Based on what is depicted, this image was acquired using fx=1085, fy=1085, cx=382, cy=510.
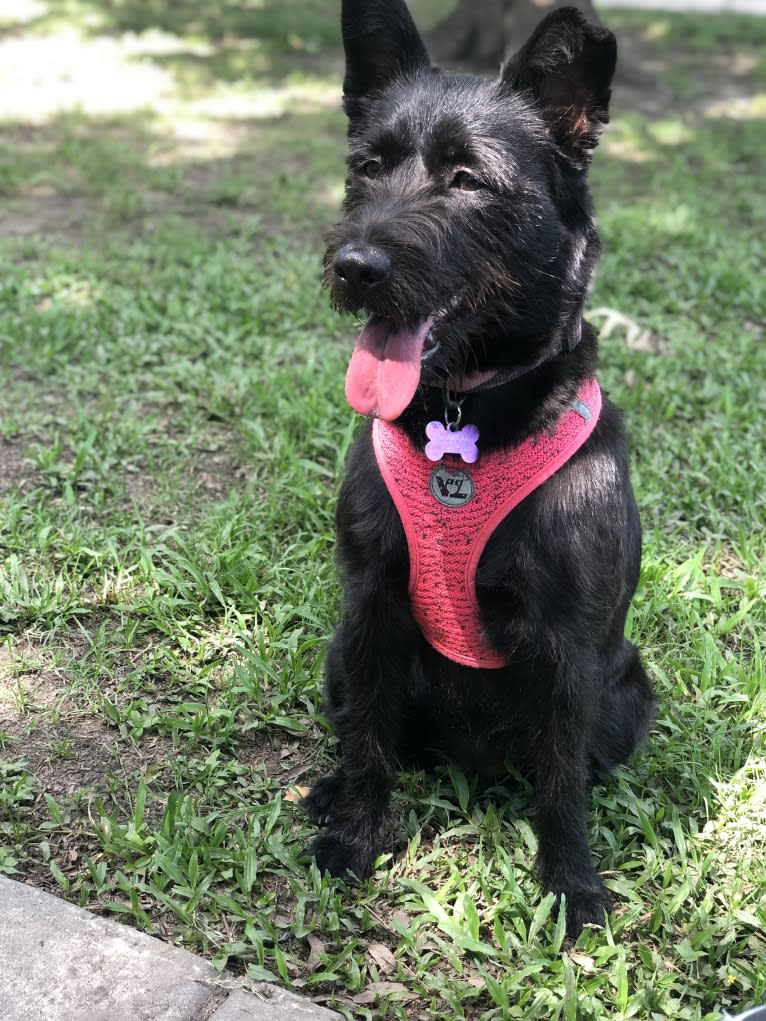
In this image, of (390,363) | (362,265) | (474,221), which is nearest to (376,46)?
(474,221)

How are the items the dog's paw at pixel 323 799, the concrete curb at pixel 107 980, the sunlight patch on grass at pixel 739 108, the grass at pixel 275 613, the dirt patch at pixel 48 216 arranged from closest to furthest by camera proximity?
1. the concrete curb at pixel 107 980
2. the grass at pixel 275 613
3. the dog's paw at pixel 323 799
4. the dirt patch at pixel 48 216
5. the sunlight patch on grass at pixel 739 108

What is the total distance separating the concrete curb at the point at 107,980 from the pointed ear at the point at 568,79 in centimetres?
206

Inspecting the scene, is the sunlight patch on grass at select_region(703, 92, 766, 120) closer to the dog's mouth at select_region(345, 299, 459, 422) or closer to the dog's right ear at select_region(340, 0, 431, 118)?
the dog's right ear at select_region(340, 0, 431, 118)

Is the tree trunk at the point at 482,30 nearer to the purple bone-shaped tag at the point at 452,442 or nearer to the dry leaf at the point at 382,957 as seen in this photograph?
the purple bone-shaped tag at the point at 452,442

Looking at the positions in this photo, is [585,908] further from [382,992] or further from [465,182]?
[465,182]

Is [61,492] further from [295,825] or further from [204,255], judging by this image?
[204,255]

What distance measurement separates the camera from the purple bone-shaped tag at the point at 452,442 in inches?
101

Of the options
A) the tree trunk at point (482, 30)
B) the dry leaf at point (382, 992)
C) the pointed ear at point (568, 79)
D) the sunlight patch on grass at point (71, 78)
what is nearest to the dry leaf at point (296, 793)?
the dry leaf at point (382, 992)

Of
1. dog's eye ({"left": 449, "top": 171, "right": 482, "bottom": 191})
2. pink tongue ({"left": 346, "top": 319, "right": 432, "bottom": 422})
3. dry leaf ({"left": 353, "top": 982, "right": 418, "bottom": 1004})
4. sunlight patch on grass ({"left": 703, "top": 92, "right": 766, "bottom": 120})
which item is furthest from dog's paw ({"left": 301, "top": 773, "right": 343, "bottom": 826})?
sunlight patch on grass ({"left": 703, "top": 92, "right": 766, "bottom": 120})

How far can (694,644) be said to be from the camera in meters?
3.63

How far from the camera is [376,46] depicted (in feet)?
9.02

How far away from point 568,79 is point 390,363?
81cm

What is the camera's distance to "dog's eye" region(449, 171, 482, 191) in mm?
2522

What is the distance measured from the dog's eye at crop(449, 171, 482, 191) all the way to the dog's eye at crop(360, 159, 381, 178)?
0.22 meters
